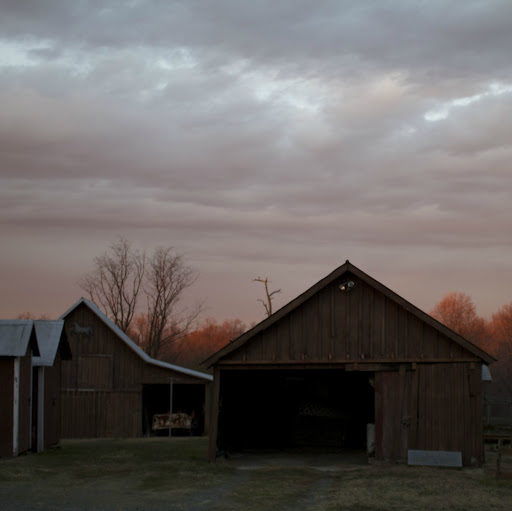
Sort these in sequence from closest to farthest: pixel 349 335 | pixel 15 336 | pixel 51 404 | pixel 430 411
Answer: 1. pixel 430 411
2. pixel 349 335
3. pixel 15 336
4. pixel 51 404

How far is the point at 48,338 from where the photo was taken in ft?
89.7

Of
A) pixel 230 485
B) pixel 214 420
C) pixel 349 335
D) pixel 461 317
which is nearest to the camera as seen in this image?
pixel 230 485

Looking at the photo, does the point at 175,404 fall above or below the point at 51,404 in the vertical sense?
below

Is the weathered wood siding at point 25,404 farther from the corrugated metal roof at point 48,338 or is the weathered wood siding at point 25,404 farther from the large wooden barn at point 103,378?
the large wooden barn at point 103,378

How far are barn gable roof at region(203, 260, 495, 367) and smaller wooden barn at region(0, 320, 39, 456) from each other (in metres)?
5.75

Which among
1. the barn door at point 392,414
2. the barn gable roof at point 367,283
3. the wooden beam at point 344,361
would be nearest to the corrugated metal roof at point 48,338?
the barn gable roof at point 367,283

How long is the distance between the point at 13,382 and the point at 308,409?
464 inches

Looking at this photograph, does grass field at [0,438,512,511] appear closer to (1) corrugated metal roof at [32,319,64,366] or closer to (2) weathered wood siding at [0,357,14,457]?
(2) weathered wood siding at [0,357,14,457]

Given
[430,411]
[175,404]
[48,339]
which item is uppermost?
[48,339]

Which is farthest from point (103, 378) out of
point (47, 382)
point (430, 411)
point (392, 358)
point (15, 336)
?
point (430, 411)

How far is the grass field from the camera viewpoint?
50.9ft

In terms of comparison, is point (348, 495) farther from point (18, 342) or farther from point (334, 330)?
point (18, 342)

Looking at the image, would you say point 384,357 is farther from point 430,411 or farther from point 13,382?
point 13,382

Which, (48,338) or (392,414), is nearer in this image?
(392,414)
